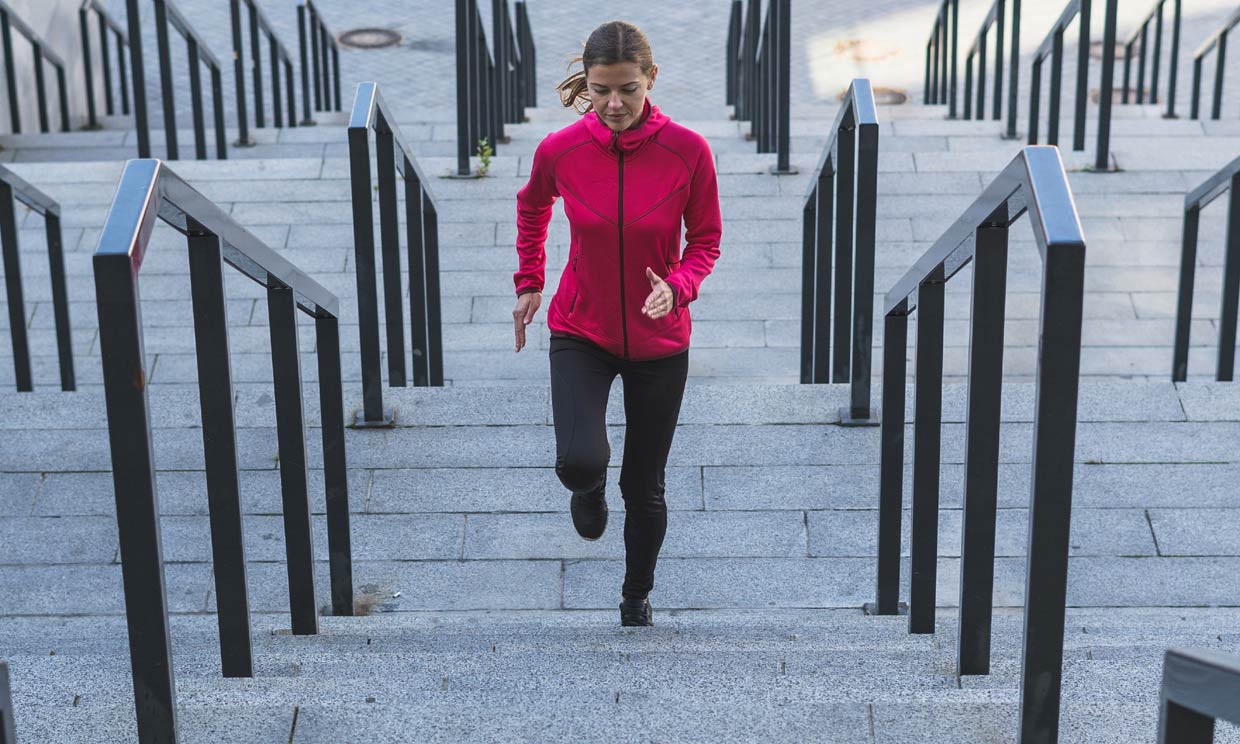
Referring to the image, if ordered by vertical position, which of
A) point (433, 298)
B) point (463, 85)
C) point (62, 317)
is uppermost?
point (463, 85)

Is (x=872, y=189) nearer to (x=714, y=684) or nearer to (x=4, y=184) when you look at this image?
(x=714, y=684)

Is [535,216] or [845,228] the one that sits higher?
[535,216]

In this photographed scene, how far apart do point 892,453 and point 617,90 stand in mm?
1056

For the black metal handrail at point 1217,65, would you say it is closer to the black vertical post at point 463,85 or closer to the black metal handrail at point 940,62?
the black metal handrail at point 940,62

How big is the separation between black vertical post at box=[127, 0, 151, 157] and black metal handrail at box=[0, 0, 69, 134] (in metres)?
2.12

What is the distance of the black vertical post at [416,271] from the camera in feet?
17.1

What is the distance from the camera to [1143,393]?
4992 mm

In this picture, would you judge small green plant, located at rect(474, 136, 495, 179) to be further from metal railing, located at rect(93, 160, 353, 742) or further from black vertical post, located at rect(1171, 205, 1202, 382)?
metal railing, located at rect(93, 160, 353, 742)

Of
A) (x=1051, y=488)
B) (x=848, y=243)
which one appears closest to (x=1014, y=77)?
(x=848, y=243)

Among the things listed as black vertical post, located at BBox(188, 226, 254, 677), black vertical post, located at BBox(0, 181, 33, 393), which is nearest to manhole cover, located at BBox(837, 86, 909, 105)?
black vertical post, located at BBox(0, 181, 33, 393)

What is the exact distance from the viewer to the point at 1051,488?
7.65 ft

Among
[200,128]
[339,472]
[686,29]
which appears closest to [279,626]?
[339,472]

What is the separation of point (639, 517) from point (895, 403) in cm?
62

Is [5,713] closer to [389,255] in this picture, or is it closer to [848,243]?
[389,255]
